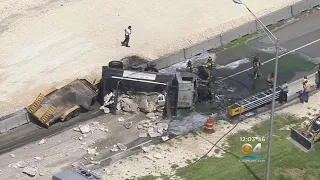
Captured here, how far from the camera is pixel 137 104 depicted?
1191 inches

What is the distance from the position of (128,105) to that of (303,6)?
54.4 feet

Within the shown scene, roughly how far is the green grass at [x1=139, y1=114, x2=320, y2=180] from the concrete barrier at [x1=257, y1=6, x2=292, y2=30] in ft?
44.2

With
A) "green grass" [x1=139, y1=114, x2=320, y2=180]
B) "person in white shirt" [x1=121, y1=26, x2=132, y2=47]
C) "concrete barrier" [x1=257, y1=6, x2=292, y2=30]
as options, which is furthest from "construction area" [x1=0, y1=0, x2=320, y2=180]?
"concrete barrier" [x1=257, y1=6, x2=292, y2=30]

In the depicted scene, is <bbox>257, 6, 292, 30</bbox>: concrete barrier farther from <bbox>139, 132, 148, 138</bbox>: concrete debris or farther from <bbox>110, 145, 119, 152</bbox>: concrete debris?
<bbox>110, 145, 119, 152</bbox>: concrete debris

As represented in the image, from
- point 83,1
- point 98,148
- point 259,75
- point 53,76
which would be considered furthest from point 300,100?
point 83,1

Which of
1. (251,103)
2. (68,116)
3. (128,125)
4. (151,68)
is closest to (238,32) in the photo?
(151,68)

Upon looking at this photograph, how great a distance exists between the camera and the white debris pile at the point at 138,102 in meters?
30.0

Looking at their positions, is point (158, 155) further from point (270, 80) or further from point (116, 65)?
point (270, 80)

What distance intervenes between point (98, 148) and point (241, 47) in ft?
42.5

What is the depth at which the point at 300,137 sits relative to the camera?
26.9 m

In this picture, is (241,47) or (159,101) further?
(241,47)

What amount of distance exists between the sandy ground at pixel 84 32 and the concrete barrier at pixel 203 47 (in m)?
0.99

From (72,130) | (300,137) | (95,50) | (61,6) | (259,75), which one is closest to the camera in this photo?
(300,137)

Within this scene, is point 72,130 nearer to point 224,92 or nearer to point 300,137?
point 224,92
